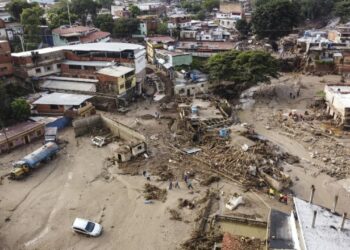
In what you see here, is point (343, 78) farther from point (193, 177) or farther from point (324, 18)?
point (324, 18)

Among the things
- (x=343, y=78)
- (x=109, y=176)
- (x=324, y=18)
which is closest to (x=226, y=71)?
(x=343, y=78)

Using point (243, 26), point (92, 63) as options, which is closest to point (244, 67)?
point (92, 63)

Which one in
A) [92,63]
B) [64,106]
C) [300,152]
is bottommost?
[300,152]

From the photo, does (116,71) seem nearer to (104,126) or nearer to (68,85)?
(68,85)

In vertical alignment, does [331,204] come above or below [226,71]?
below

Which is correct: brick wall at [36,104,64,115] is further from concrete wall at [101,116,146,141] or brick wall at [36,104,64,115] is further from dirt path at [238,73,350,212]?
dirt path at [238,73,350,212]

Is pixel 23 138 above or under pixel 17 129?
under

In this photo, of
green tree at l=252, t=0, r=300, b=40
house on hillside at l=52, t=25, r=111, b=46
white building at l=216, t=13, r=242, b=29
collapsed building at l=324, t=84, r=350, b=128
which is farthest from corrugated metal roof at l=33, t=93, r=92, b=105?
white building at l=216, t=13, r=242, b=29
